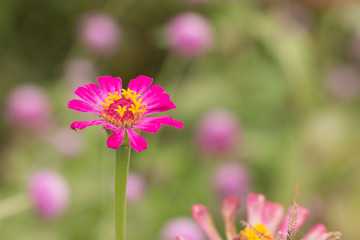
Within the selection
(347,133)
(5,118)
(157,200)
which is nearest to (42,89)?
(5,118)

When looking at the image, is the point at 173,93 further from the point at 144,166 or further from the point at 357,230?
the point at 357,230

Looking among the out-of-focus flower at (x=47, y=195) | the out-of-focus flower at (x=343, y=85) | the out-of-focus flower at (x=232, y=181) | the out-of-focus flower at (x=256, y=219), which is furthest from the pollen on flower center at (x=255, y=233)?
the out-of-focus flower at (x=343, y=85)

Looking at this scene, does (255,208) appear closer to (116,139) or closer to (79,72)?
(116,139)

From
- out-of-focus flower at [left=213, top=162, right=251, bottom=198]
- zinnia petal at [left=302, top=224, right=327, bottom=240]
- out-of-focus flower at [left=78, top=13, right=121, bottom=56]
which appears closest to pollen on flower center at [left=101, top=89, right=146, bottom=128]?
zinnia petal at [left=302, top=224, right=327, bottom=240]

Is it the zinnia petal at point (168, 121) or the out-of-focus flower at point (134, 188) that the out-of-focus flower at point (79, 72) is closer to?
the out-of-focus flower at point (134, 188)

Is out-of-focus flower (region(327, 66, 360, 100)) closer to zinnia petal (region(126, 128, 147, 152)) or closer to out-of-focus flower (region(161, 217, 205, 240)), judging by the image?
out-of-focus flower (region(161, 217, 205, 240))
